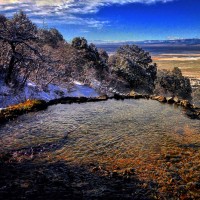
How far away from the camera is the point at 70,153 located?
1834cm

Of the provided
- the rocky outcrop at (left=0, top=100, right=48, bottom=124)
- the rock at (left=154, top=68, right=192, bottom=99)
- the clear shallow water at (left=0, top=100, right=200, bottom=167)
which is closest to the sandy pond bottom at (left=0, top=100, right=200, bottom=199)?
the clear shallow water at (left=0, top=100, right=200, bottom=167)

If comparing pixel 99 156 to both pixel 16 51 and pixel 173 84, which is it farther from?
pixel 173 84

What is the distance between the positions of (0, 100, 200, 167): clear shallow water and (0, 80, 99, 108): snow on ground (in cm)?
431

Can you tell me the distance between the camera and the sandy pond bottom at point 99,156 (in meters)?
14.3

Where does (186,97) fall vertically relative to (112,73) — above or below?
below

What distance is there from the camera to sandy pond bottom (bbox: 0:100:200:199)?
1429 cm

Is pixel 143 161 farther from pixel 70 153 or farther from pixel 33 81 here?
pixel 33 81

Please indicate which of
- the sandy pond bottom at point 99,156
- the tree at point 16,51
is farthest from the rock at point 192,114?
the tree at point 16,51

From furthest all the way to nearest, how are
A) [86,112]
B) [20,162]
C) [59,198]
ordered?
[86,112], [20,162], [59,198]

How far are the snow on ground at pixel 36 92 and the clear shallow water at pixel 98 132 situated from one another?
4310 mm

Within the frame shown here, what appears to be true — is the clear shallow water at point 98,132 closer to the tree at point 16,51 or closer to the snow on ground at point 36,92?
the snow on ground at point 36,92

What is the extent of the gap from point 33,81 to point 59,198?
27626 millimetres

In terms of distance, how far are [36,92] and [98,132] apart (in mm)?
14345

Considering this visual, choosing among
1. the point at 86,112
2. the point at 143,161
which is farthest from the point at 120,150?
the point at 86,112
